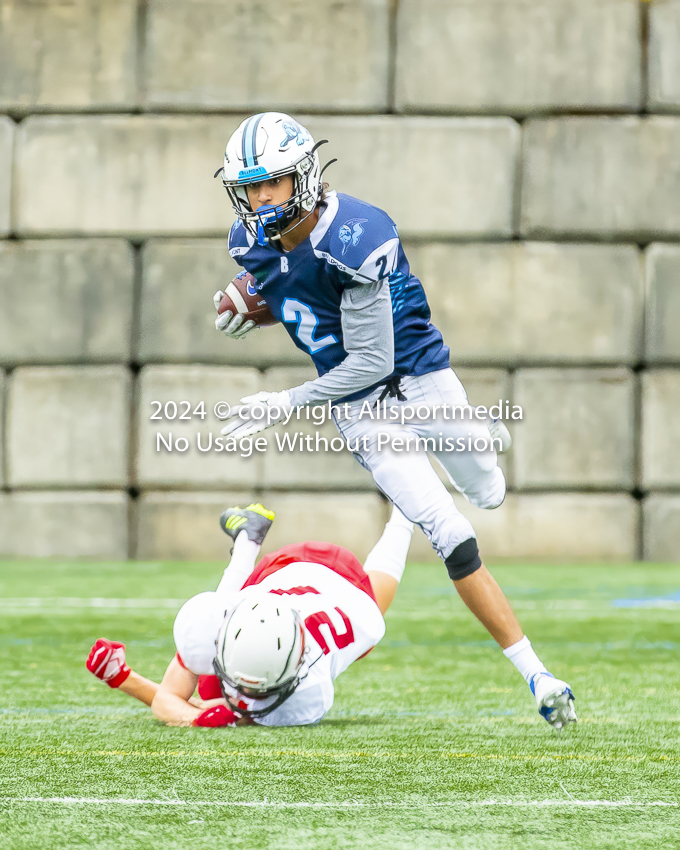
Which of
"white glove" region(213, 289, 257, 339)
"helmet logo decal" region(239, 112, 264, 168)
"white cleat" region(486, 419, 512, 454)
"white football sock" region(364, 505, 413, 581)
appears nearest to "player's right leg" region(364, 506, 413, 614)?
"white football sock" region(364, 505, 413, 581)

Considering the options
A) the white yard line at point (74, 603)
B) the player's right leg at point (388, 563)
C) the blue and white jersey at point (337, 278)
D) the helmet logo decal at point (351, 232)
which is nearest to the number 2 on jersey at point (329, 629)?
the player's right leg at point (388, 563)

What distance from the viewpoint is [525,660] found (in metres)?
3.00

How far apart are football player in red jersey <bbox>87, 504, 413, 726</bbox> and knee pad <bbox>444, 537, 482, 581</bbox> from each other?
0.78 ft

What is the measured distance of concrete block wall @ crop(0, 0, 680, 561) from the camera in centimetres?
820

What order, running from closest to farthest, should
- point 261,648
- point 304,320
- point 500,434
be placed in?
1. point 261,648
2. point 304,320
3. point 500,434

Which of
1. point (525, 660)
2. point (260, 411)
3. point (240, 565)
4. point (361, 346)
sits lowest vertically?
point (525, 660)

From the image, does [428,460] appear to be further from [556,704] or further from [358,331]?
[556,704]

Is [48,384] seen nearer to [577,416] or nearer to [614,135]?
[577,416]

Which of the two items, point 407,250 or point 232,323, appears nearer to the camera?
point 232,323

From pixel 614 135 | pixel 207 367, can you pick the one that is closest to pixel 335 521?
pixel 207 367

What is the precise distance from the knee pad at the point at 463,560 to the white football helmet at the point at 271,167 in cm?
101

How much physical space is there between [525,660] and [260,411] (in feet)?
3.27

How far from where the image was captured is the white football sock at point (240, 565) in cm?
319

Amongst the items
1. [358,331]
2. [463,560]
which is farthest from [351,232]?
[463,560]
